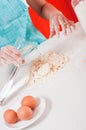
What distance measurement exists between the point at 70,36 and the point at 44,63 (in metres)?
0.17

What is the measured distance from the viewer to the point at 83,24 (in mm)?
812

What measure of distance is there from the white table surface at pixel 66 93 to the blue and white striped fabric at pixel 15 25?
0.79 m

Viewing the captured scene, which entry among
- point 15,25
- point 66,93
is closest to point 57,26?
point 66,93

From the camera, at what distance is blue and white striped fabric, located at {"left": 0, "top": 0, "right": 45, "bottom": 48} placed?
1.61 m

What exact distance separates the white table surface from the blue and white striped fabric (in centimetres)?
79

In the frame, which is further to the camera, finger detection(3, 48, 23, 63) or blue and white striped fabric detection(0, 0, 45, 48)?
blue and white striped fabric detection(0, 0, 45, 48)

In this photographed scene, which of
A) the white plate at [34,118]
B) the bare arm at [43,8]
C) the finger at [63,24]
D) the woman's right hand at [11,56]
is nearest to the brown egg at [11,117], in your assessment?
the white plate at [34,118]

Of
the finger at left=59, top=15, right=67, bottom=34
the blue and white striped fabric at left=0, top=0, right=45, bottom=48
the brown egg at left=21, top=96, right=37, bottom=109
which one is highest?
the blue and white striped fabric at left=0, top=0, right=45, bottom=48

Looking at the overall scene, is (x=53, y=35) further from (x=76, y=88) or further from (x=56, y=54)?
→ (x=76, y=88)

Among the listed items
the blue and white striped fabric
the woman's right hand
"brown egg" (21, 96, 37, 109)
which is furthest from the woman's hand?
the blue and white striped fabric

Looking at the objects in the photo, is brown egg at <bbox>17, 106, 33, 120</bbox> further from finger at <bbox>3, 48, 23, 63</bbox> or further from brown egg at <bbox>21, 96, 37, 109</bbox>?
finger at <bbox>3, 48, 23, 63</bbox>

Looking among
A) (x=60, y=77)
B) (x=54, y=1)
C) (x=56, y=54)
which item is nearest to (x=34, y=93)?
(x=60, y=77)

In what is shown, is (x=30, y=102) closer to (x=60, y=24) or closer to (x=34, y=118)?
(x=34, y=118)

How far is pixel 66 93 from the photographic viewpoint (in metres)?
0.63
